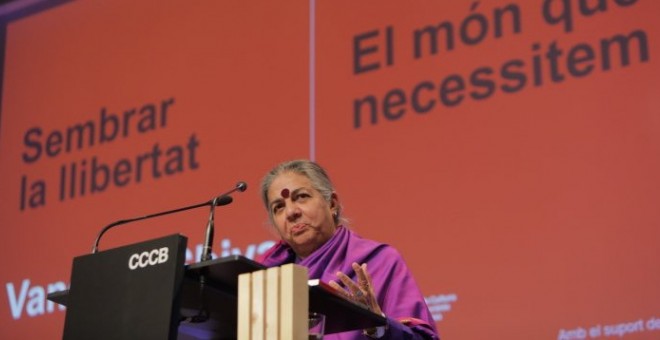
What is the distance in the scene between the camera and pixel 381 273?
8.51 feet

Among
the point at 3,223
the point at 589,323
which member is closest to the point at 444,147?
the point at 589,323

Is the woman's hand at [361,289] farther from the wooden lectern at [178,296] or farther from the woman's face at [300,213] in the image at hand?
the woman's face at [300,213]

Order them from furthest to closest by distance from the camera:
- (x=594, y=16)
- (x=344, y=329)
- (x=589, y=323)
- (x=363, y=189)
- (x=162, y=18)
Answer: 1. (x=162, y=18)
2. (x=363, y=189)
3. (x=594, y=16)
4. (x=589, y=323)
5. (x=344, y=329)

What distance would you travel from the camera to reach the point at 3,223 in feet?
15.7

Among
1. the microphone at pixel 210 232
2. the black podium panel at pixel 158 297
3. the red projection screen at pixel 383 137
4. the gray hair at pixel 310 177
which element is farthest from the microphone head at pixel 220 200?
the red projection screen at pixel 383 137

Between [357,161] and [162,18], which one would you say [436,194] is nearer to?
[357,161]

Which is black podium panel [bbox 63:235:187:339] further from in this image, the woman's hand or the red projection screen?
the red projection screen

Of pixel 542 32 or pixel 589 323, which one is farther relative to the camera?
pixel 542 32

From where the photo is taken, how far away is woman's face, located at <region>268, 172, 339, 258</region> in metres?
2.77

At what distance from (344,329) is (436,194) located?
156cm

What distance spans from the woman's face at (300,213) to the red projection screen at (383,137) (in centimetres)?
81

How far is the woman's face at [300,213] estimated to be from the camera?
277 centimetres

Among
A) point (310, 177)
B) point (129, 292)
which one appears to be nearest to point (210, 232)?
point (129, 292)

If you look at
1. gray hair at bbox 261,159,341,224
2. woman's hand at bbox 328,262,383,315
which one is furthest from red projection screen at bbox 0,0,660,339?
woman's hand at bbox 328,262,383,315
